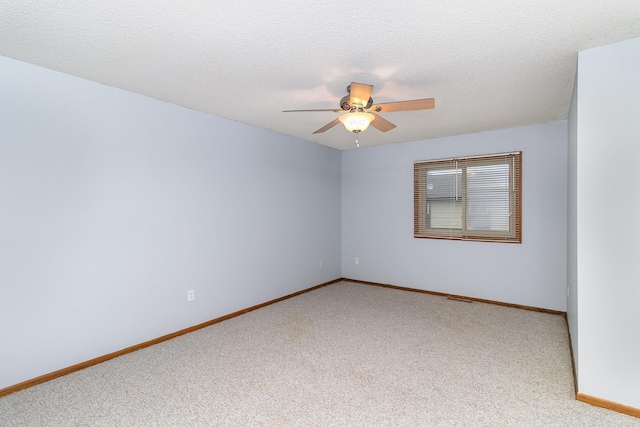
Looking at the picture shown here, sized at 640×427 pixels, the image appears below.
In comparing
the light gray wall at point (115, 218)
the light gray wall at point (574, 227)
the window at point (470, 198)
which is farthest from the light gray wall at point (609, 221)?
the light gray wall at point (115, 218)

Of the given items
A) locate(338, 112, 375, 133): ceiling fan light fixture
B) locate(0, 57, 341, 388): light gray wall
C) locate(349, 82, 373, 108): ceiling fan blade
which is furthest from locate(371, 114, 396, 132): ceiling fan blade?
locate(0, 57, 341, 388): light gray wall

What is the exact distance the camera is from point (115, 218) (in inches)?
112

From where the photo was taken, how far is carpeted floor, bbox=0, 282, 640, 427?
199cm

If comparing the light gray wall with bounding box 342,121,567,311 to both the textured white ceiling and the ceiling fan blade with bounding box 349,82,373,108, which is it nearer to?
the textured white ceiling

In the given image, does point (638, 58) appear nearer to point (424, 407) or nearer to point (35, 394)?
point (424, 407)

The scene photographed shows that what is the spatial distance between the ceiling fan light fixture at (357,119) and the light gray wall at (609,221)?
1.40 meters

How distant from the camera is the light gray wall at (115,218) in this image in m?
2.33

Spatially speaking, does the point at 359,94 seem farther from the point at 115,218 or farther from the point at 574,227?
the point at 115,218

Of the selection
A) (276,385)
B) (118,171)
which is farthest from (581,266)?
(118,171)

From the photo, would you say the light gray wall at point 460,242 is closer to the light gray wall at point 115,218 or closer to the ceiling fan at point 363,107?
the light gray wall at point 115,218

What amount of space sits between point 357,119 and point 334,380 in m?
2.00

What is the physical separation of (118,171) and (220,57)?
4.70 ft

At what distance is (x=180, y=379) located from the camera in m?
2.43

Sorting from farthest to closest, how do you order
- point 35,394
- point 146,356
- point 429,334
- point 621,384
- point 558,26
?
point 429,334
point 146,356
point 35,394
point 621,384
point 558,26
